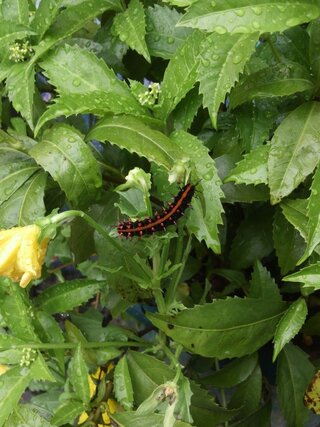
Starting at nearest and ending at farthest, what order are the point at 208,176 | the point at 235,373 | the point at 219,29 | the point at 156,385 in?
the point at 219,29 → the point at 208,176 → the point at 156,385 → the point at 235,373

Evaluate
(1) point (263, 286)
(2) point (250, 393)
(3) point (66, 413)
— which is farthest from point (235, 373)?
(3) point (66, 413)

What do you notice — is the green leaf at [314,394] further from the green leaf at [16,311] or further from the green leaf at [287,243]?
the green leaf at [16,311]

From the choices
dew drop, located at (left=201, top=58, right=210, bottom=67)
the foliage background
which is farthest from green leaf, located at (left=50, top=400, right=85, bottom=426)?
dew drop, located at (left=201, top=58, right=210, bottom=67)

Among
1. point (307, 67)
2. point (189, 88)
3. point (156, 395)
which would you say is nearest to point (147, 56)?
point (189, 88)

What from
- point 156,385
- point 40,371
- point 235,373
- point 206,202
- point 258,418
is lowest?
point 258,418

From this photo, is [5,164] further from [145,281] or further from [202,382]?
[202,382]

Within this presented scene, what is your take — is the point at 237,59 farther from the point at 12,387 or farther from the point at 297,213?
the point at 12,387

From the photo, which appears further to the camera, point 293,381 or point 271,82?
point 293,381
